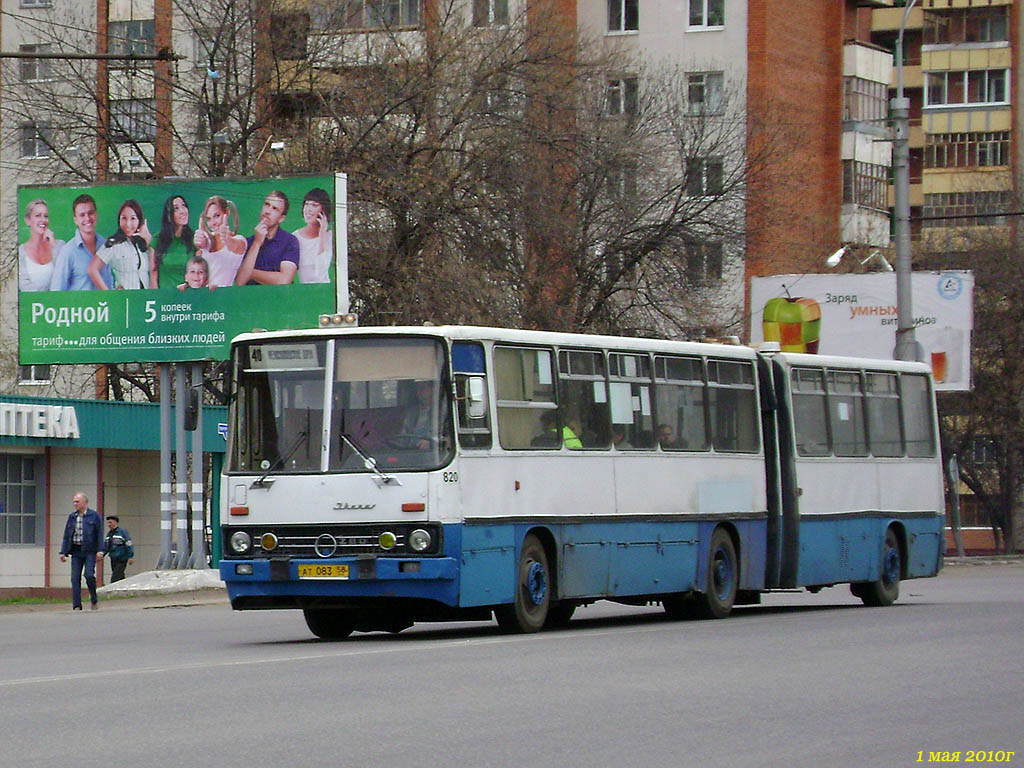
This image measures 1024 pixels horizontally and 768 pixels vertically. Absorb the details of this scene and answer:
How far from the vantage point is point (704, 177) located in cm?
5000

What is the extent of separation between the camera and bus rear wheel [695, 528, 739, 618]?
2166 centimetres

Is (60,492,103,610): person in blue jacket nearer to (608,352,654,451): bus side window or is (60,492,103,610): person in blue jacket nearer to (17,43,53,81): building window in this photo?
(608,352,654,451): bus side window

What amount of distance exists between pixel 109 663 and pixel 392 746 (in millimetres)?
6350

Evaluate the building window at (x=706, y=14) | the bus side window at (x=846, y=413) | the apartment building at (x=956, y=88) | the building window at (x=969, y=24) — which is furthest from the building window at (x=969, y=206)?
the bus side window at (x=846, y=413)

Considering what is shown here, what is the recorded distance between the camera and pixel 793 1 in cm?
6756

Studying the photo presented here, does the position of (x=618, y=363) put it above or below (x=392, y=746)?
above

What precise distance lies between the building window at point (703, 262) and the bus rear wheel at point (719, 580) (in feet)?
80.3

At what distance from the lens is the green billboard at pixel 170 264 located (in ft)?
108

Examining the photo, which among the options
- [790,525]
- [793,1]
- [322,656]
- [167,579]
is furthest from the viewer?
[793,1]

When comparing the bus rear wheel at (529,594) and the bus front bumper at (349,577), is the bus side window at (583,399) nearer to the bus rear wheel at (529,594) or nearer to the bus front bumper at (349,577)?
the bus rear wheel at (529,594)

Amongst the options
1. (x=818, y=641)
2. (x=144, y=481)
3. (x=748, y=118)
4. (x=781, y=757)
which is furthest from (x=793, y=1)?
(x=781, y=757)

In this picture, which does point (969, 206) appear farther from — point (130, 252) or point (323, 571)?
point (323, 571)

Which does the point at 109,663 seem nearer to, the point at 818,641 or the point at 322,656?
the point at 322,656

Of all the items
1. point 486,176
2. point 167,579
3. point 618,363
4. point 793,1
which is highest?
point 793,1
